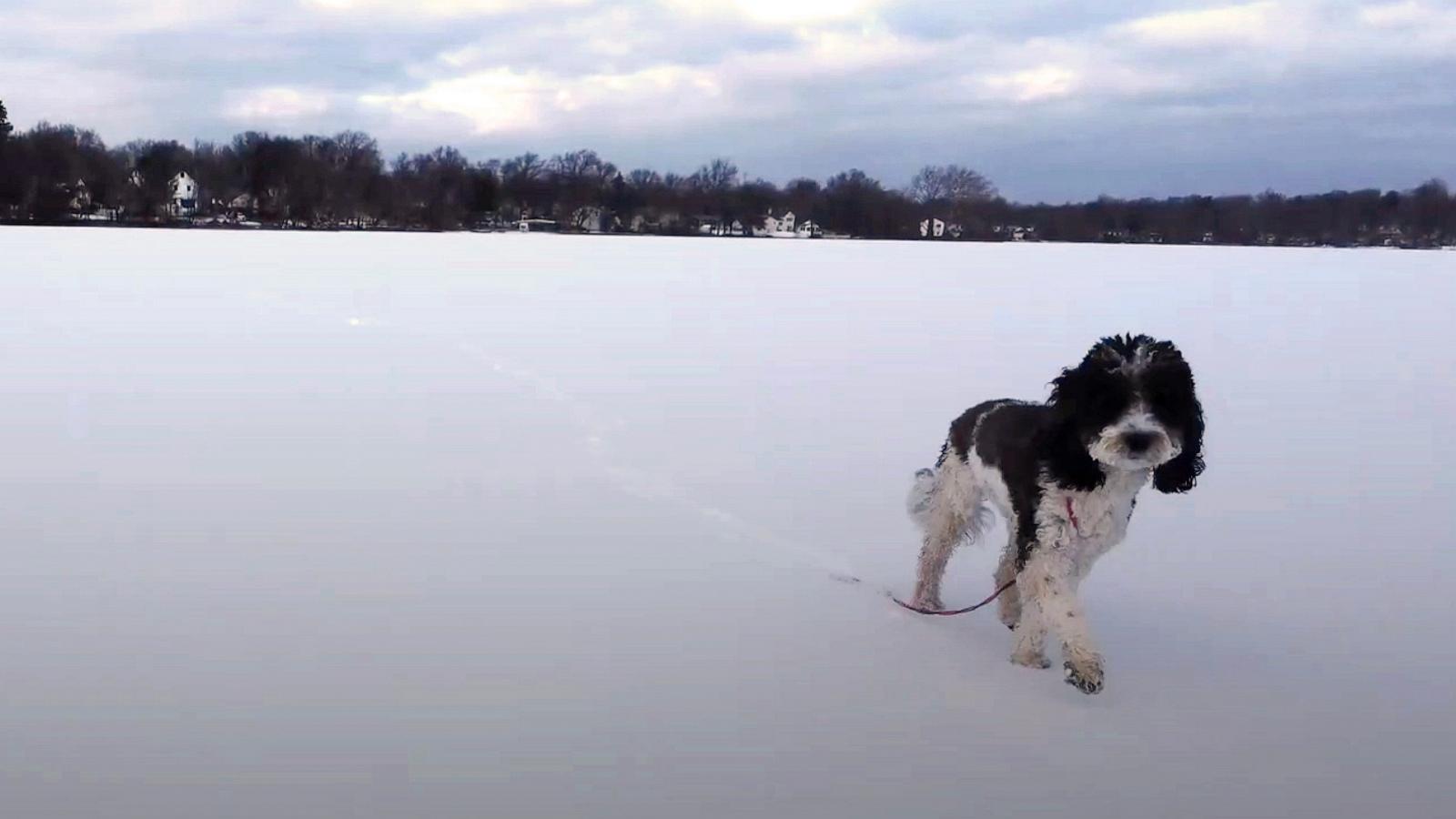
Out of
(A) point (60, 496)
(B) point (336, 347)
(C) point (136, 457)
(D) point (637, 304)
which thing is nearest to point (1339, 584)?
(A) point (60, 496)

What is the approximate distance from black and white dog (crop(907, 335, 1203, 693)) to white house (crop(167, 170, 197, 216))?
291 ft

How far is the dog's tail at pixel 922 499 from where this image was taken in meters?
4.74

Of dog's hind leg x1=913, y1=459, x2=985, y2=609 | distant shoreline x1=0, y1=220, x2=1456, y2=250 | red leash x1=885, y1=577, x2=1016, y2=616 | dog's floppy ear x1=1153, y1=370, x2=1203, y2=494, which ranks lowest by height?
red leash x1=885, y1=577, x2=1016, y2=616

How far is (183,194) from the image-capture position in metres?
84.4

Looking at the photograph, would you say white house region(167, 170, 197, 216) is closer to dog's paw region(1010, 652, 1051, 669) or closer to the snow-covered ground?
the snow-covered ground

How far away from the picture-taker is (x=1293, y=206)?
285ft

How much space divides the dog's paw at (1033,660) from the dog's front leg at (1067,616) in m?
0.19

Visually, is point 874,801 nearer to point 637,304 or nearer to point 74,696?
point 74,696

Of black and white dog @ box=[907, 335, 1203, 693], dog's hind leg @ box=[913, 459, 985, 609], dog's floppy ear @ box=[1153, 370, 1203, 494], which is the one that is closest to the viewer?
black and white dog @ box=[907, 335, 1203, 693]

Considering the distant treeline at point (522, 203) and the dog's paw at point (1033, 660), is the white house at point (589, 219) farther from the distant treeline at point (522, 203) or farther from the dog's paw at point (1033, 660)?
the dog's paw at point (1033, 660)

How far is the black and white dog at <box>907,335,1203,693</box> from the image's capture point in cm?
353

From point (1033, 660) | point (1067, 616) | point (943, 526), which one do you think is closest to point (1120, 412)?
point (1067, 616)

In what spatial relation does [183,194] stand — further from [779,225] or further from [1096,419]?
[1096,419]

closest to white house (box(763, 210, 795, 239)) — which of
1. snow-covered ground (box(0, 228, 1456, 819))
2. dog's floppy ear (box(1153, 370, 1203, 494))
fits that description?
snow-covered ground (box(0, 228, 1456, 819))
